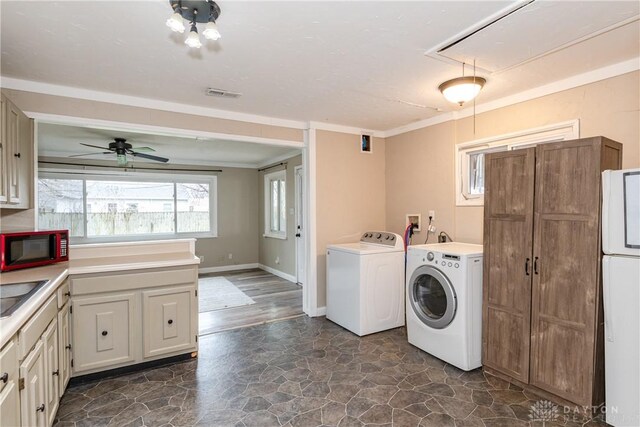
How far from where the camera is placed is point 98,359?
2.54 metres

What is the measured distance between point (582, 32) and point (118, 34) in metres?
2.77

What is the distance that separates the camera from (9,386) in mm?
1343

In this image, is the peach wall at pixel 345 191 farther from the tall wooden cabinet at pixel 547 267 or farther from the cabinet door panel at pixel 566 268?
the cabinet door panel at pixel 566 268

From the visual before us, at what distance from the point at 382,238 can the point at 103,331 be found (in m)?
2.74

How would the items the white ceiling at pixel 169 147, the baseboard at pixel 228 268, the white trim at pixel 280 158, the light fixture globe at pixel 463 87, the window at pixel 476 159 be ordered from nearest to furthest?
1. the light fixture globe at pixel 463 87
2. the window at pixel 476 159
3. the white ceiling at pixel 169 147
4. the white trim at pixel 280 158
5. the baseboard at pixel 228 268

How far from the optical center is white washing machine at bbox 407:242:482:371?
270cm

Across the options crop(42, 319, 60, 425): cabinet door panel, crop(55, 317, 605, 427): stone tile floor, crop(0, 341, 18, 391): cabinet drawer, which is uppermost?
crop(0, 341, 18, 391): cabinet drawer

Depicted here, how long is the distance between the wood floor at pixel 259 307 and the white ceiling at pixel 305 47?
96.7 inches

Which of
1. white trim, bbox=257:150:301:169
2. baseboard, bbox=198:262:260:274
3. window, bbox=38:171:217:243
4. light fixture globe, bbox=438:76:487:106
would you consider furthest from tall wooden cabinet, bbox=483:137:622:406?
window, bbox=38:171:217:243

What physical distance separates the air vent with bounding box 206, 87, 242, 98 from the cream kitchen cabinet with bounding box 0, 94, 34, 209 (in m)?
1.36

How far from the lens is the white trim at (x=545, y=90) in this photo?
2.42 m

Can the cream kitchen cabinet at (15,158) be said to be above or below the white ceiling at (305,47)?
below

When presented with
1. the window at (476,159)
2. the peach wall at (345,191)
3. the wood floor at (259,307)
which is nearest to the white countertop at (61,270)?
the wood floor at (259,307)

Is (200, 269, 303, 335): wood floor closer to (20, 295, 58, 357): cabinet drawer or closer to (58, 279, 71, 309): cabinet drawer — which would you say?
(58, 279, 71, 309): cabinet drawer
